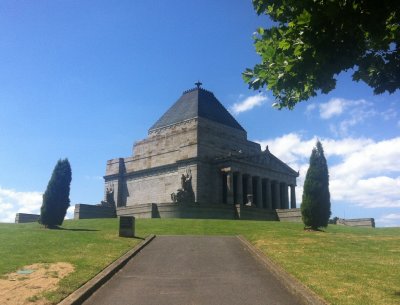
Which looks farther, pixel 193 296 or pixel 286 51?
pixel 193 296

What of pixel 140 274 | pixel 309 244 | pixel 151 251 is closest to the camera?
pixel 140 274

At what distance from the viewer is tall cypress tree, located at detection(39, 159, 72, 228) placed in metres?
30.1

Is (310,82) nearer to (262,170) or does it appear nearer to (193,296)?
(193,296)

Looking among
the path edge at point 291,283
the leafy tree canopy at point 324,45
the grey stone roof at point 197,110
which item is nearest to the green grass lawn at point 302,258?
the path edge at point 291,283

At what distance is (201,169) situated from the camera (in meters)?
53.9

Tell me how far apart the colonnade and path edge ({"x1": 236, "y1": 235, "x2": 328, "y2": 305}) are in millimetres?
34616

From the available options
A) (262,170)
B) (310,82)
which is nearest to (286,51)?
(310,82)

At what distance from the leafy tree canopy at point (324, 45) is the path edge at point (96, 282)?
701 centimetres

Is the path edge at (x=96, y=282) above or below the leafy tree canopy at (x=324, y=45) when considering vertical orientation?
below

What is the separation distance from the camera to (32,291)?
36.5 feet

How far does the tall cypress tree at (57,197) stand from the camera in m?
30.1

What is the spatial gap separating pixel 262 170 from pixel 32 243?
4219cm

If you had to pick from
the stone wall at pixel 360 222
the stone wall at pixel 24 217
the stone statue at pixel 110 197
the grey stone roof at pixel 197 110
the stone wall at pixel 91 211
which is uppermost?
the grey stone roof at pixel 197 110

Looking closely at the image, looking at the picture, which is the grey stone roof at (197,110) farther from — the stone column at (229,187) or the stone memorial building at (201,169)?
the stone column at (229,187)
